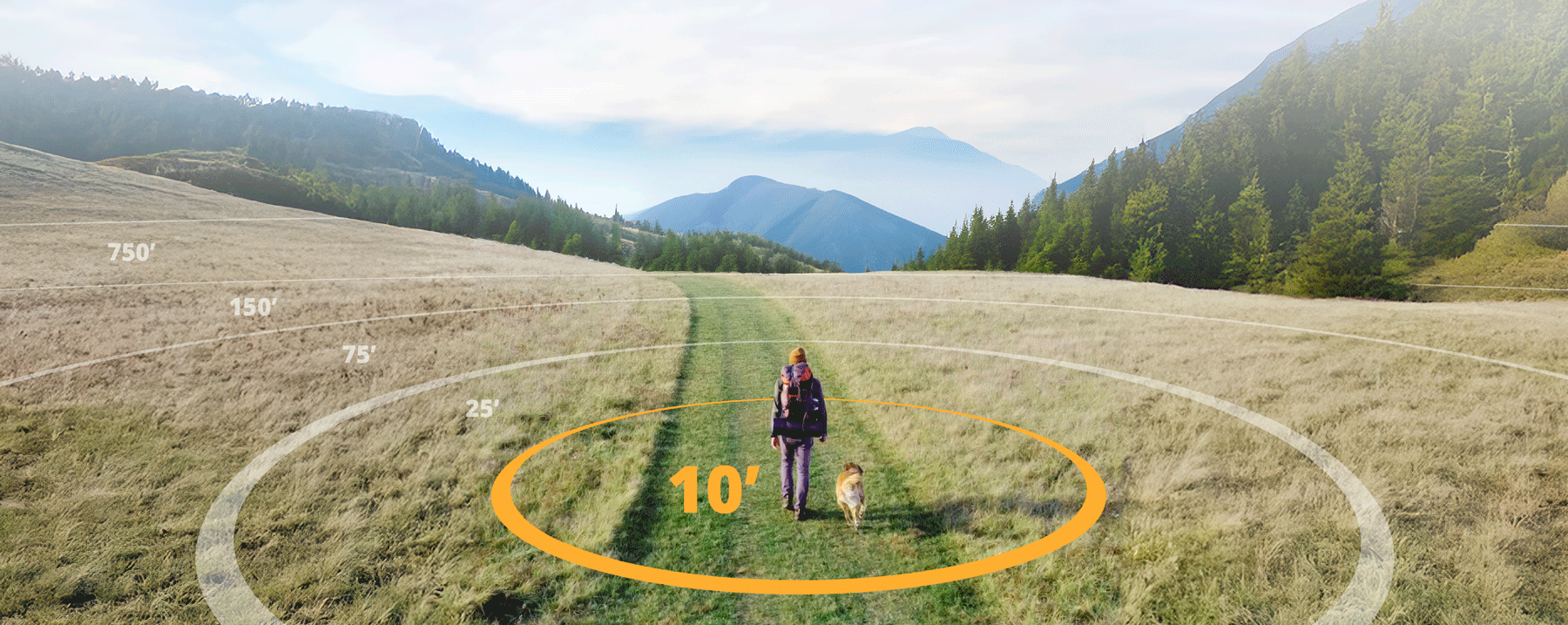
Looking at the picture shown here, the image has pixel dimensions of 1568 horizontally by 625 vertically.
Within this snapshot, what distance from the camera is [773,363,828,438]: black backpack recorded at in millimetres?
8945

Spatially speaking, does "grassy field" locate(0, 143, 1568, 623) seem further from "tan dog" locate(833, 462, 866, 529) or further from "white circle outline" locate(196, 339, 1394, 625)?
"tan dog" locate(833, 462, 866, 529)

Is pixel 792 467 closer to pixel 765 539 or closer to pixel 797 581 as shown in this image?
pixel 765 539

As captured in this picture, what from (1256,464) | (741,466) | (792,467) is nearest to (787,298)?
(741,466)

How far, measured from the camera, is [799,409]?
8992mm

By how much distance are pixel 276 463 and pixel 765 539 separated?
9142mm

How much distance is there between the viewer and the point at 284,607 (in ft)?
22.3

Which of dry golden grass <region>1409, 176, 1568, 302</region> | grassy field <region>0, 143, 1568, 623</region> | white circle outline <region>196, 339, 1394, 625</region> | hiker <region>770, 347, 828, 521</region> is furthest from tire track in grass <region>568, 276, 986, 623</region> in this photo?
dry golden grass <region>1409, 176, 1568, 302</region>

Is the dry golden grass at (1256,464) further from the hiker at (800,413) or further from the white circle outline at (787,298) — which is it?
the hiker at (800,413)

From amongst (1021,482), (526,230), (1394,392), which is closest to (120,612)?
(1021,482)

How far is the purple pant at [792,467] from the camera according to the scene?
361 inches

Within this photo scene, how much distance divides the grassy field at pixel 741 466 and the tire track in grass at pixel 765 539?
0.06 meters

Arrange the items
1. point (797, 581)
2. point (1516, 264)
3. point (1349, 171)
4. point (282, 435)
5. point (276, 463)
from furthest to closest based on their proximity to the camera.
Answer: point (1349, 171)
point (1516, 264)
point (282, 435)
point (276, 463)
point (797, 581)

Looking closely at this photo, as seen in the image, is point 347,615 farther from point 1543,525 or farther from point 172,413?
point 1543,525

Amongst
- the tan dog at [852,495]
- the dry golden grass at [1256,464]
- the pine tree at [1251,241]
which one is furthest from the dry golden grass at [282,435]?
the pine tree at [1251,241]
